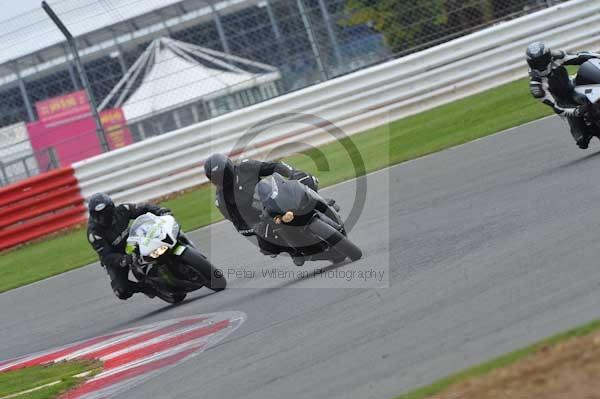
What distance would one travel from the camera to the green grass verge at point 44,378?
328 inches

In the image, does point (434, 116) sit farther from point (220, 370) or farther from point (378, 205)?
point (220, 370)

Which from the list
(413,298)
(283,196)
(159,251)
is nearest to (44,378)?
(159,251)

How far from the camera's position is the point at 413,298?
24.6 ft

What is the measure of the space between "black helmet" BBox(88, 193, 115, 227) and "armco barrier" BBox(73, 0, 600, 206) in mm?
6672

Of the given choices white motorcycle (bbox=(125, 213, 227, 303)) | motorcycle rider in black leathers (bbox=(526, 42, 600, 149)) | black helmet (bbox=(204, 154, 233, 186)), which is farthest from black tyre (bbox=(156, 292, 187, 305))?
motorcycle rider in black leathers (bbox=(526, 42, 600, 149))

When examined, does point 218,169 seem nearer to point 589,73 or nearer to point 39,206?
point 589,73

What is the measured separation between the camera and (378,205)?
1252 cm

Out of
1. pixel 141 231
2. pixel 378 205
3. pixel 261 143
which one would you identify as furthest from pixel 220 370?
pixel 261 143

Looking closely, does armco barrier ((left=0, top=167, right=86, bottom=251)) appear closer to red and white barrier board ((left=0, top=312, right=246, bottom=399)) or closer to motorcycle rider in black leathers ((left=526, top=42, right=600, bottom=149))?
red and white barrier board ((left=0, top=312, right=246, bottom=399))

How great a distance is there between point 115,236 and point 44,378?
9.08 ft

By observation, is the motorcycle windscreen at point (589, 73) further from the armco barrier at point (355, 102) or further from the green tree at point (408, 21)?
the green tree at point (408, 21)

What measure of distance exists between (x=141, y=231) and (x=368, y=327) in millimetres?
4270

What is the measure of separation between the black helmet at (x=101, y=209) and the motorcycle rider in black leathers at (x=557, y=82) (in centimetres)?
467

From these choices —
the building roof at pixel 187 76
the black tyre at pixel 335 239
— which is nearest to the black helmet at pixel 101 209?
the black tyre at pixel 335 239
